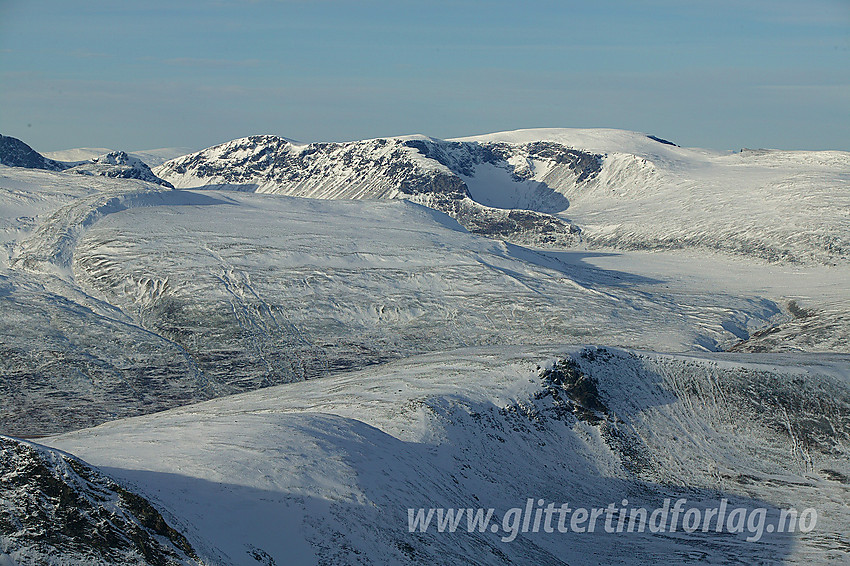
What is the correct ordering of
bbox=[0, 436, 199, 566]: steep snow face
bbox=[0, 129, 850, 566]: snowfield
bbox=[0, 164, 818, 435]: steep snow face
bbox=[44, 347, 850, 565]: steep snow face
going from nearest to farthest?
bbox=[0, 436, 199, 566]: steep snow face
bbox=[0, 129, 850, 566]: snowfield
bbox=[44, 347, 850, 565]: steep snow face
bbox=[0, 164, 818, 435]: steep snow face

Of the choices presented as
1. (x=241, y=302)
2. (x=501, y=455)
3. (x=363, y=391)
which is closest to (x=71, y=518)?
(x=501, y=455)

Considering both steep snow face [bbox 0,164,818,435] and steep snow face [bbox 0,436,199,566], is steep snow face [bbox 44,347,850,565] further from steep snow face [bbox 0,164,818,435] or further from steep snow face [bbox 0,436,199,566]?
steep snow face [bbox 0,164,818,435]

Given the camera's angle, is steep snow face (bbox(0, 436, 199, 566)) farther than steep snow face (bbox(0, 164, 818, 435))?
No

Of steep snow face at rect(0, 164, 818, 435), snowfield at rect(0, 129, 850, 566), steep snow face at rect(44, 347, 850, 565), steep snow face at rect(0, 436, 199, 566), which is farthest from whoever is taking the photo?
steep snow face at rect(0, 164, 818, 435)

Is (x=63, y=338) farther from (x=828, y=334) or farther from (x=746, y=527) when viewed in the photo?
(x=828, y=334)

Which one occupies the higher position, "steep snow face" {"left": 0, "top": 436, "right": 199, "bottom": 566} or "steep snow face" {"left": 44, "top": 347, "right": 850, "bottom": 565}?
"steep snow face" {"left": 0, "top": 436, "right": 199, "bottom": 566}

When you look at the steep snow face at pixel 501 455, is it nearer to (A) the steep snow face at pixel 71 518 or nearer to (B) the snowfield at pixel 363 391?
(B) the snowfield at pixel 363 391

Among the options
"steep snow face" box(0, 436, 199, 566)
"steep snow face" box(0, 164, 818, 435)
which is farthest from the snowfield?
"steep snow face" box(0, 164, 818, 435)
